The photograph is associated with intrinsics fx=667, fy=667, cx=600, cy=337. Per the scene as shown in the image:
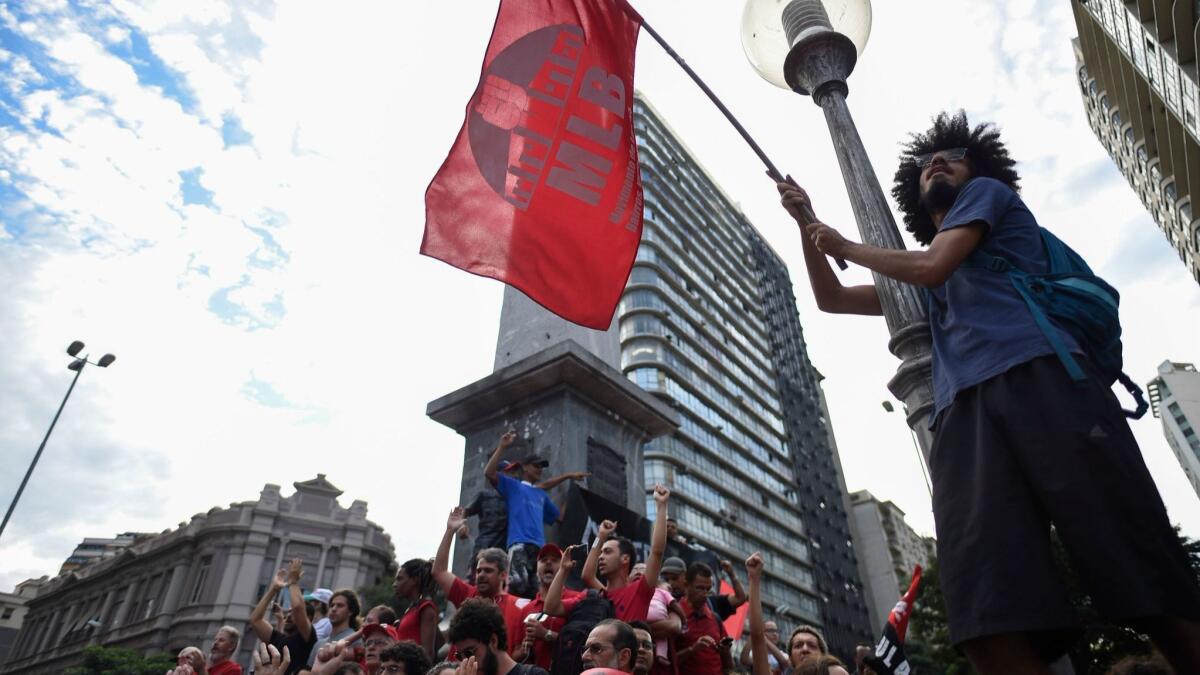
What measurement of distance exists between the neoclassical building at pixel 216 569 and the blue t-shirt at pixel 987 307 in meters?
42.9

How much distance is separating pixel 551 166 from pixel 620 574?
3.11 m

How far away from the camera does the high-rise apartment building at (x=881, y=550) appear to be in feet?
241

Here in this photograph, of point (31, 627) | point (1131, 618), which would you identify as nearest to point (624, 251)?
point (1131, 618)

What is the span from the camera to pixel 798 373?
79250mm

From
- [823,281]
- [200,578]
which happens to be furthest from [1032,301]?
[200,578]

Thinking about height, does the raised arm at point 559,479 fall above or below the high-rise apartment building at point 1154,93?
below

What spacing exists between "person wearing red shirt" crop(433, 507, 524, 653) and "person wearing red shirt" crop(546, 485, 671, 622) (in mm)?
412

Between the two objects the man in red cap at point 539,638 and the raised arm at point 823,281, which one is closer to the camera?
the raised arm at point 823,281

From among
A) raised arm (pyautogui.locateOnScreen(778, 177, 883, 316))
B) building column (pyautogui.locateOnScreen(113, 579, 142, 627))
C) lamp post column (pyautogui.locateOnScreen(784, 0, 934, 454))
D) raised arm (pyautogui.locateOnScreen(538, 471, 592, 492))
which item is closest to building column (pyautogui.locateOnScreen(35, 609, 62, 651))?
building column (pyautogui.locateOnScreen(113, 579, 142, 627))

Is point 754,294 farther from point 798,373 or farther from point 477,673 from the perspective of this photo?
point 477,673

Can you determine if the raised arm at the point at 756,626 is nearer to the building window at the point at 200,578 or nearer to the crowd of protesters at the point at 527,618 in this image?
the crowd of protesters at the point at 527,618

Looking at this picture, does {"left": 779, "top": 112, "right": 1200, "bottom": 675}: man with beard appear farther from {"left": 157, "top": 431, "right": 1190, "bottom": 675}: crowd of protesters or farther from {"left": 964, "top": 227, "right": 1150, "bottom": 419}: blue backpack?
{"left": 157, "top": 431, "right": 1190, "bottom": 675}: crowd of protesters

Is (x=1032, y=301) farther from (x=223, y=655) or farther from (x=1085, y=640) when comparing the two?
(x=1085, y=640)

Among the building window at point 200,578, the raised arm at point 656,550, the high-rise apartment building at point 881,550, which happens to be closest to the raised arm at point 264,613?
the raised arm at point 656,550
